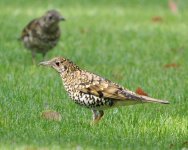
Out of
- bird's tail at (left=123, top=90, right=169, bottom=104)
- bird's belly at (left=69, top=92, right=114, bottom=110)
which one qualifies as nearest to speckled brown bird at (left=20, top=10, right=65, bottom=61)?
bird's belly at (left=69, top=92, right=114, bottom=110)

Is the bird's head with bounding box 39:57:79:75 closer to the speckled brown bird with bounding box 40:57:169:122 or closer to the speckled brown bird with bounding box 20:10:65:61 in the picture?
the speckled brown bird with bounding box 40:57:169:122

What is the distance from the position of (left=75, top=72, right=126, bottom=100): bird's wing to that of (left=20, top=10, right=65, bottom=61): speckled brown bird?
529 centimetres

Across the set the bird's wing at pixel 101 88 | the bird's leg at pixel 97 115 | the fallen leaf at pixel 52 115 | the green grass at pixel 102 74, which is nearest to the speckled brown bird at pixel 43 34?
the green grass at pixel 102 74

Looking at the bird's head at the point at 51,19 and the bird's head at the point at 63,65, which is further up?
the bird's head at the point at 51,19

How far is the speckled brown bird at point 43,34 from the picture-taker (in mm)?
13969

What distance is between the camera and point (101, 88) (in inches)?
339

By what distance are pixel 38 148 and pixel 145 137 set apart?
4.84 feet

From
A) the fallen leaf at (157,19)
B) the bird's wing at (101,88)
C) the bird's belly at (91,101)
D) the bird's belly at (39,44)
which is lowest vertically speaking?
the bird's belly at (91,101)

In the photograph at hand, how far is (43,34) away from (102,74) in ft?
5.23

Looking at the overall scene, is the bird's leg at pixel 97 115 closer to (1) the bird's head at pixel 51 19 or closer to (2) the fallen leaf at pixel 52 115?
(2) the fallen leaf at pixel 52 115

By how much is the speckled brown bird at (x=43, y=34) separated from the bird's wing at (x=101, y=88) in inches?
208

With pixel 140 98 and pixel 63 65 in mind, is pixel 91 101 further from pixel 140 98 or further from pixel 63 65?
pixel 63 65

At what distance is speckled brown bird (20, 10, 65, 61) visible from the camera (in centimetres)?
1397

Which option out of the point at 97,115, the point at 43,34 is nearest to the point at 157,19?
the point at 43,34
